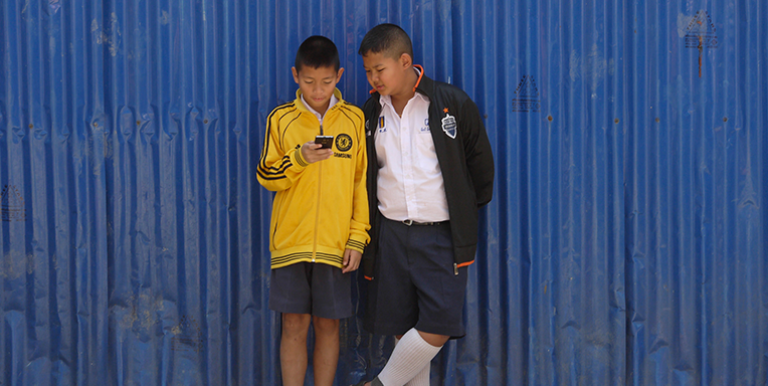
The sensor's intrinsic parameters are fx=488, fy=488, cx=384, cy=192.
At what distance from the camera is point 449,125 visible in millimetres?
2457

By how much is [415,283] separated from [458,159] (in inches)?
26.1

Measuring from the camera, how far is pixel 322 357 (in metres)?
2.63

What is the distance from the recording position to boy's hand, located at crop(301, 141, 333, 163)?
221 cm

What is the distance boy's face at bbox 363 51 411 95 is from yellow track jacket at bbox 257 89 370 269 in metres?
0.23

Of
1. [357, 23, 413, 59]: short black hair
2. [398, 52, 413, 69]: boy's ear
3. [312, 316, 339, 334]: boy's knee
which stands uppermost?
[357, 23, 413, 59]: short black hair

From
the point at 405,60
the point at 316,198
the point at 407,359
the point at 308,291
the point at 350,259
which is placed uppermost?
the point at 405,60

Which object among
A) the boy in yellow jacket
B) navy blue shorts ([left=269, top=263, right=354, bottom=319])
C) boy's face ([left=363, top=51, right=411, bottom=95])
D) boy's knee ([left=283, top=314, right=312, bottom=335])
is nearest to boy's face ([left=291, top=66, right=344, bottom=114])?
the boy in yellow jacket

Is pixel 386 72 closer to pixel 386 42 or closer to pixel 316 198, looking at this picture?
pixel 386 42

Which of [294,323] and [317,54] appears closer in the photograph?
[317,54]

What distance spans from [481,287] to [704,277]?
1.29 meters

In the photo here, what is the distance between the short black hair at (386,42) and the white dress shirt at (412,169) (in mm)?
249

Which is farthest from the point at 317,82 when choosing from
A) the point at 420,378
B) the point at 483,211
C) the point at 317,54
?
the point at 420,378

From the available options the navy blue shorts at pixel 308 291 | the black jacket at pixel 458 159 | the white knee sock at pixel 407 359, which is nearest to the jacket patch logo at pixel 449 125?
the black jacket at pixel 458 159

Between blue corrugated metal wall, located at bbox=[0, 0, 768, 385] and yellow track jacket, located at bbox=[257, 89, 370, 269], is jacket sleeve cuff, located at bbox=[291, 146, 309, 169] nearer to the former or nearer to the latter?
yellow track jacket, located at bbox=[257, 89, 370, 269]
